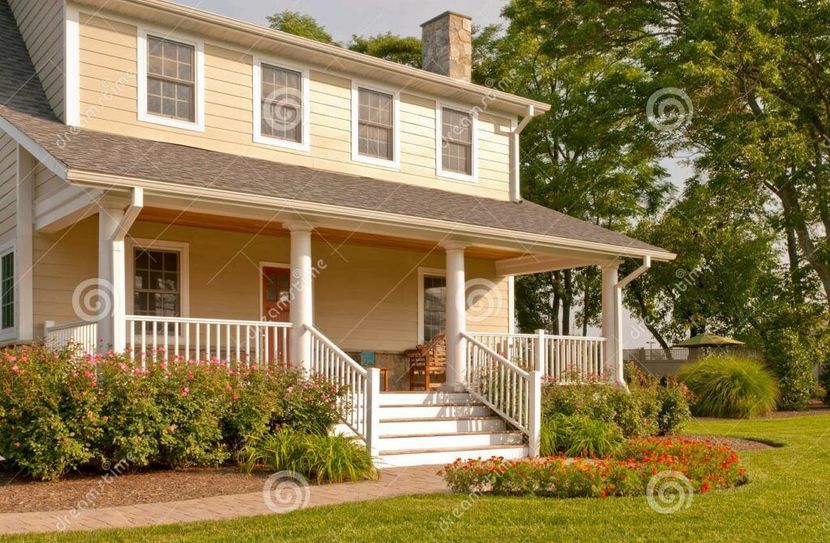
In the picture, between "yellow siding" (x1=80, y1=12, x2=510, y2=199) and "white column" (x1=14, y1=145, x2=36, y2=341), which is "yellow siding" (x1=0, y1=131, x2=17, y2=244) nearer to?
"white column" (x1=14, y1=145, x2=36, y2=341)

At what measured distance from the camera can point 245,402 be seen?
10.5 m

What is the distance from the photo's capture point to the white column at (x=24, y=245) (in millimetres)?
12211

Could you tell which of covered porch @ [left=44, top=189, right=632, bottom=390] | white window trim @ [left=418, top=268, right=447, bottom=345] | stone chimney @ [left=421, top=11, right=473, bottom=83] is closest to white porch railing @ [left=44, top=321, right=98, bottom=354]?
covered porch @ [left=44, top=189, right=632, bottom=390]

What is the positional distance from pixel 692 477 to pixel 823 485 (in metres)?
1.52

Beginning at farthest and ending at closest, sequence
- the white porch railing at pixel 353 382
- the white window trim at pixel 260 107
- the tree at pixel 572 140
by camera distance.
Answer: the tree at pixel 572 140
the white window trim at pixel 260 107
the white porch railing at pixel 353 382

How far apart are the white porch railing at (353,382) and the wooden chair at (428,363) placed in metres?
3.21

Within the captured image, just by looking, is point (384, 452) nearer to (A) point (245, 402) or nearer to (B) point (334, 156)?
(A) point (245, 402)

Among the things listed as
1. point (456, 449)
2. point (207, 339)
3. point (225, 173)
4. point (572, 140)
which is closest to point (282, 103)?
point (225, 173)

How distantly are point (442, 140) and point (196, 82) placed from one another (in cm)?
494

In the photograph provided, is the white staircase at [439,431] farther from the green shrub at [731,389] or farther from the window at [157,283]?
the green shrub at [731,389]

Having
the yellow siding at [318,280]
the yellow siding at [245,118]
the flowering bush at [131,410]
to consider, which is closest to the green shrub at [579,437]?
the flowering bush at [131,410]

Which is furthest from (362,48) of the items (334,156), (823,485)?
(823,485)

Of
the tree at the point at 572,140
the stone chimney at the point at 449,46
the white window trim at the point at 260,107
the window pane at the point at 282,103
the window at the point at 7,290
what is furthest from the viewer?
the tree at the point at 572,140

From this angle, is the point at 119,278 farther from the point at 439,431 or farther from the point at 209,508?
the point at 439,431
